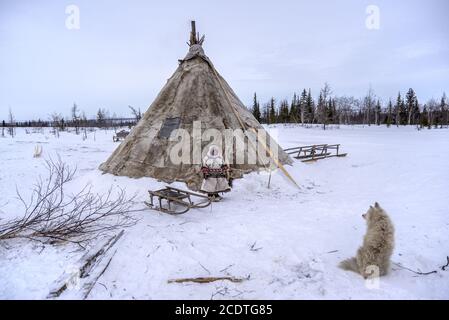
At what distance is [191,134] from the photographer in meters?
9.24

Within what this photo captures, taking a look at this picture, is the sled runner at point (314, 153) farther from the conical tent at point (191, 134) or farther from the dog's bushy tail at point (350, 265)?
the dog's bushy tail at point (350, 265)

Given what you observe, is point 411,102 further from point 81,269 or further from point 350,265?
point 81,269

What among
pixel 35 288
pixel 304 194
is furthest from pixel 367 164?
pixel 35 288

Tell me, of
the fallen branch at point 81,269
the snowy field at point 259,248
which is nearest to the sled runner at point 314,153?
the snowy field at point 259,248

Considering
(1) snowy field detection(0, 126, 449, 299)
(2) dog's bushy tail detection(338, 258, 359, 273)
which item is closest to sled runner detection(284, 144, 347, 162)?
(1) snowy field detection(0, 126, 449, 299)

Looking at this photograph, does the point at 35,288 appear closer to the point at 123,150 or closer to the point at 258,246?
the point at 258,246

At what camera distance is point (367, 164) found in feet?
47.4

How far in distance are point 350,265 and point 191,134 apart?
6627 millimetres

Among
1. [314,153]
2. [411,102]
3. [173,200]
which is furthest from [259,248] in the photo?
[411,102]

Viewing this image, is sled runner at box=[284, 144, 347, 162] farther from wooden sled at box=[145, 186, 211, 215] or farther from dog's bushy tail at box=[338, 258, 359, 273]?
dog's bushy tail at box=[338, 258, 359, 273]

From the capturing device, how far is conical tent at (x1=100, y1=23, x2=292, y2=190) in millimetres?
8844

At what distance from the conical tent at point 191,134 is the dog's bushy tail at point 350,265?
508 centimetres

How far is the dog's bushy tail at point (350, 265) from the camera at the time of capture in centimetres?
395
